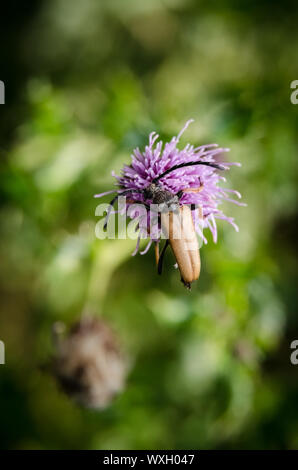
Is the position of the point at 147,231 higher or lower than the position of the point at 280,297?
higher

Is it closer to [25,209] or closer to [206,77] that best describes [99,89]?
[206,77]

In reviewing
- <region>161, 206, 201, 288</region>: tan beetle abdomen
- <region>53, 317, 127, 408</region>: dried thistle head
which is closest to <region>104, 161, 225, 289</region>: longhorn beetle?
<region>161, 206, 201, 288</region>: tan beetle abdomen

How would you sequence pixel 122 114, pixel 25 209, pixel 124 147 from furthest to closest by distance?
pixel 25 209, pixel 122 114, pixel 124 147

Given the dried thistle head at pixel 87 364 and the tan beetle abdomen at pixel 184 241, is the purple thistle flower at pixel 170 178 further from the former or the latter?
the dried thistle head at pixel 87 364

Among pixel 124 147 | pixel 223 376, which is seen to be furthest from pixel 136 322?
pixel 124 147

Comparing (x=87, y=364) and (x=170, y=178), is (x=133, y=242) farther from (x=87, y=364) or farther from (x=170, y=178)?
(x=170, y=178)

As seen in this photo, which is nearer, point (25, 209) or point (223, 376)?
point (223, 376)

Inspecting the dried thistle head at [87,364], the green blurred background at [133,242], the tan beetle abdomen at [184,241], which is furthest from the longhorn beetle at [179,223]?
the dried thistle head at [87,364]
